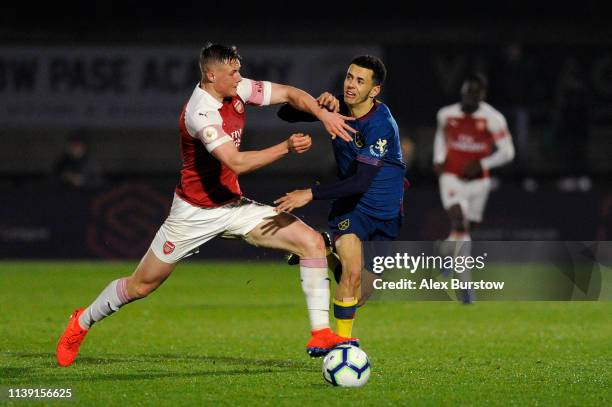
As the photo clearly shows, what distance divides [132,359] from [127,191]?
9.38 metres

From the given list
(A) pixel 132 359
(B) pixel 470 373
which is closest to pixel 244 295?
(A) pixel 132 359

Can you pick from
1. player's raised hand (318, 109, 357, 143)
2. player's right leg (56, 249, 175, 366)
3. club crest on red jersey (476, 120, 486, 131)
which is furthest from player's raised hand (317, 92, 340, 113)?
club crest on red jersey (476, 120, 486, 131)

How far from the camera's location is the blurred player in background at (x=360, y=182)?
850cm

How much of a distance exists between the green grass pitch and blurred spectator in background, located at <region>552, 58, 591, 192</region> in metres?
8.19

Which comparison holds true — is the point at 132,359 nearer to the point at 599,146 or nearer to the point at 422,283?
the point at 422,283

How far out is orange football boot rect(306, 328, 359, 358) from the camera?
26.0 ft

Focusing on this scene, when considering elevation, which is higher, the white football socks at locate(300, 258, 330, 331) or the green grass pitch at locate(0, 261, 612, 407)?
the white football socks at locate(300, 258, 330, 331)

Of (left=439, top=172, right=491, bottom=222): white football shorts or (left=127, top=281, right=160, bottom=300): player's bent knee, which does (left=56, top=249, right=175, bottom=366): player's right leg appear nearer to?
(left=127, top=281, right=160, bottom=300): player's bent knee

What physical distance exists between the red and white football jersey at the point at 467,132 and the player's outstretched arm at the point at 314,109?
4.60 metres

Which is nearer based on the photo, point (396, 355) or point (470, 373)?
point (470, 373)

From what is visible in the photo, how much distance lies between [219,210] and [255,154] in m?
0.67

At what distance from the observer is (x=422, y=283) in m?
9.98

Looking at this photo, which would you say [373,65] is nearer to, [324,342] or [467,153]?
[324,342]

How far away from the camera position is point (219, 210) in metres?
8.38
